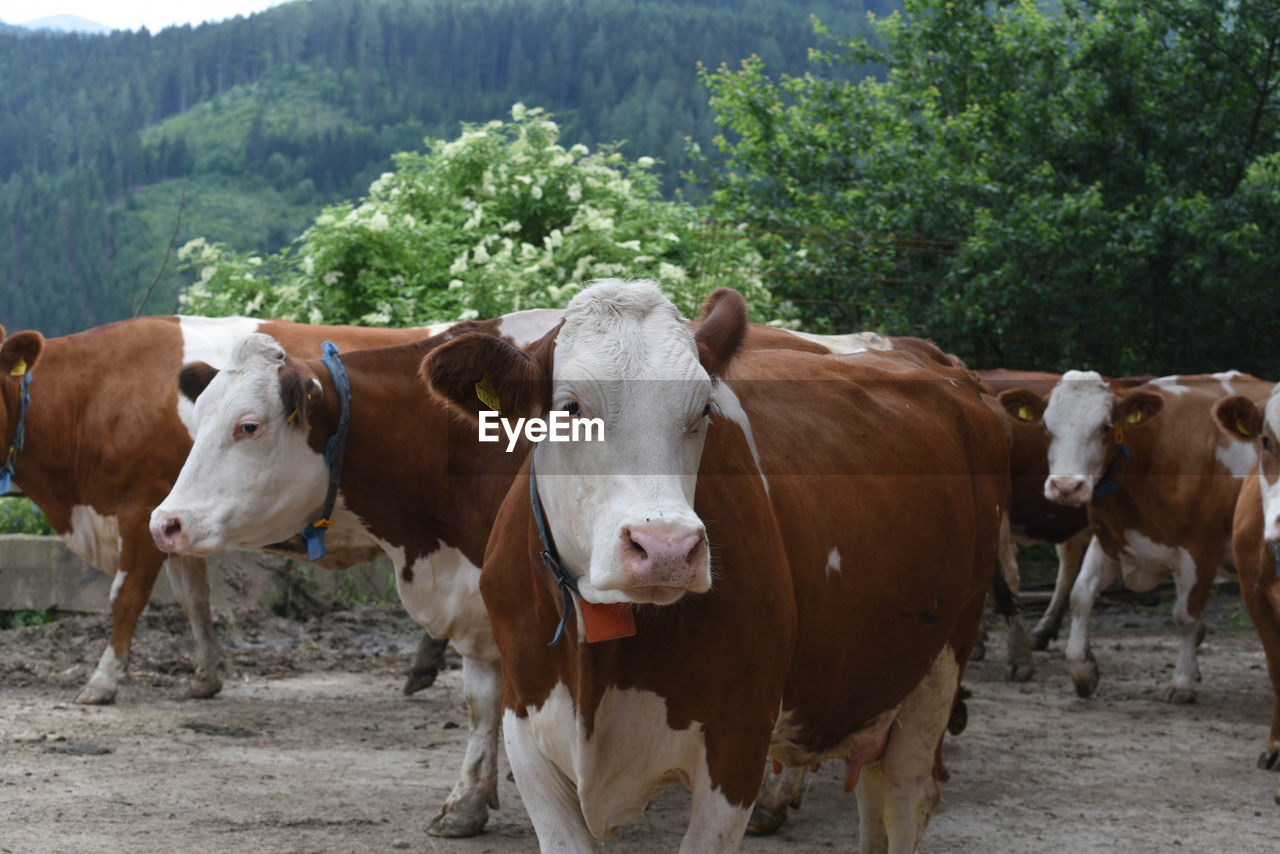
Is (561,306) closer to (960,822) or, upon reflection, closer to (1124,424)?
(1124,424)

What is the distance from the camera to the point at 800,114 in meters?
14.9

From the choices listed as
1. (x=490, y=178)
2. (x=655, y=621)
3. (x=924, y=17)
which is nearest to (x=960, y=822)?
(x=655, y=621)

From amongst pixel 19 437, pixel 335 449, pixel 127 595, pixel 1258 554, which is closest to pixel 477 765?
pixel 335 449

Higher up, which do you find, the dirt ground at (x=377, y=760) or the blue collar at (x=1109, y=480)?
the blue collar at (x=1109, y=480)

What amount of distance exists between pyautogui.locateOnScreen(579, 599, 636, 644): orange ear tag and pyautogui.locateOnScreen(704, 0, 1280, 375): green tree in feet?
26.1

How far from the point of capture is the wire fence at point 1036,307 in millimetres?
10227

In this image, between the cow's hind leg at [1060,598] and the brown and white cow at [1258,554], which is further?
the cow's hind leg at [1060,598]

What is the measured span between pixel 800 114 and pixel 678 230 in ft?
16.7

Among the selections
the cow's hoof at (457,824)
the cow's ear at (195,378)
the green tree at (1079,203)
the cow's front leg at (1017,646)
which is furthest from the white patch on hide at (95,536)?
the green tree at (1079,203)

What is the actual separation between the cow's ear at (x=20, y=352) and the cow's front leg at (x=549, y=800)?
503 centimetres

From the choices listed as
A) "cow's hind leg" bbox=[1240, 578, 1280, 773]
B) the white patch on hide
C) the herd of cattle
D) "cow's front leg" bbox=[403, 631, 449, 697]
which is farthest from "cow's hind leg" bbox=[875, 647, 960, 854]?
the white patch on hide

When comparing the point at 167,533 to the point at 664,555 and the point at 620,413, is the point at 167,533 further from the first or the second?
the point at 664,555

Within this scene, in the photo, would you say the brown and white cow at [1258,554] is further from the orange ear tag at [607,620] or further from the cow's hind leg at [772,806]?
the orange ear tag at [607,620]

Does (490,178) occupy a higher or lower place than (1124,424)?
higher
